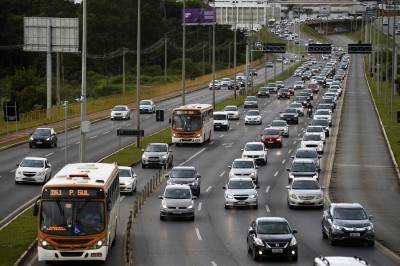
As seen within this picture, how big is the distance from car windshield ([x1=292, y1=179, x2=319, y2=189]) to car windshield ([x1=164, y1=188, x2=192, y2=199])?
627 centimetres

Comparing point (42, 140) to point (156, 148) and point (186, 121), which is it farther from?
point (156, 148)

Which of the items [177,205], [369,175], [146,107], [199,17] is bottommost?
[369,175]

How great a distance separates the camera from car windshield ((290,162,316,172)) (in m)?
53.4

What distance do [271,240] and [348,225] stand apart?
4562mm

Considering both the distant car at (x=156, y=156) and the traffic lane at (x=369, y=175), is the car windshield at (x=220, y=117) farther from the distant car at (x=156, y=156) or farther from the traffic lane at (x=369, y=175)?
the distant car at (x=156, y=156)

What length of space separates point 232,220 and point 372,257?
1051 centimetres

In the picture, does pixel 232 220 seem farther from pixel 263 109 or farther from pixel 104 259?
pixel 263 109

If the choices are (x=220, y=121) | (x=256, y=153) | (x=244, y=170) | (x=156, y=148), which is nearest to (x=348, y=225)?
(x=244, y=170)

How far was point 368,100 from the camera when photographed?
13288 centimetres

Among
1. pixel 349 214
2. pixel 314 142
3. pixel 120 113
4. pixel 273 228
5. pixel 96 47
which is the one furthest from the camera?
pixel 96 47

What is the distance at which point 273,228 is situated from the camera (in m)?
32.0

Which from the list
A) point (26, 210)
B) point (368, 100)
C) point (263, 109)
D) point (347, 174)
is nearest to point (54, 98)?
point (263, 109)

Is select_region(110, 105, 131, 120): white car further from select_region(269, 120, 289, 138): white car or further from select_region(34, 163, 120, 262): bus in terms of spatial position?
select_region(34, 163, 120, 262): bus

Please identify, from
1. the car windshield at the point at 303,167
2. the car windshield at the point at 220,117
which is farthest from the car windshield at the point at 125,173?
the car windshield at the point at 220,117
